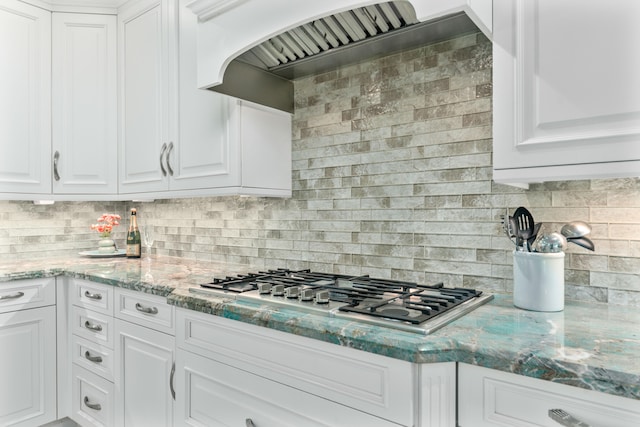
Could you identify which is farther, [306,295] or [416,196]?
[416,196]

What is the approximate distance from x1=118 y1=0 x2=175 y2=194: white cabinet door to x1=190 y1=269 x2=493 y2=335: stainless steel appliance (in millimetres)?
1019

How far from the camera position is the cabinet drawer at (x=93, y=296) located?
2035 mm

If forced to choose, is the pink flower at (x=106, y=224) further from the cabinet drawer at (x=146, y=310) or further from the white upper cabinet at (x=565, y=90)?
the white upper cabinet at (x=565, y=90)

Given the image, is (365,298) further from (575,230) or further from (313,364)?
(575,230)

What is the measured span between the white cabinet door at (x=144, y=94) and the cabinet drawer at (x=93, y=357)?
2.86 feet

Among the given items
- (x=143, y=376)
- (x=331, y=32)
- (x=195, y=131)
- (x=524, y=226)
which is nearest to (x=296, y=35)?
(x=331, y=32)

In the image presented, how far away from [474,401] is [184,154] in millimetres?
1775

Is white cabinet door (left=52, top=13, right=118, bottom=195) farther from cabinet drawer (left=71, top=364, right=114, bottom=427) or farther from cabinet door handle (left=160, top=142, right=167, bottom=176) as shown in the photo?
cabinet drawer (left=71, top=364, right=114, bottom=427)

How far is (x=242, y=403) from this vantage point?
4.54ft

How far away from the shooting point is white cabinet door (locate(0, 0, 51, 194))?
7.86 ft

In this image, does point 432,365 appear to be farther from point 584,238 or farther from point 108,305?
point 108,305

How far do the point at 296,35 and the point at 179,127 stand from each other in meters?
0.87

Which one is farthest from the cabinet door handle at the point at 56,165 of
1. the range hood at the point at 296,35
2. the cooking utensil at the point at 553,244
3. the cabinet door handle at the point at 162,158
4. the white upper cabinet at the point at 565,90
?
the cooking utensil at the point at 553,244

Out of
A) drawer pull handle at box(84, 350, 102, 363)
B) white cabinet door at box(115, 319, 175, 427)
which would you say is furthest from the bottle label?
white cabinet door at box(115, 319, 175, 427)
